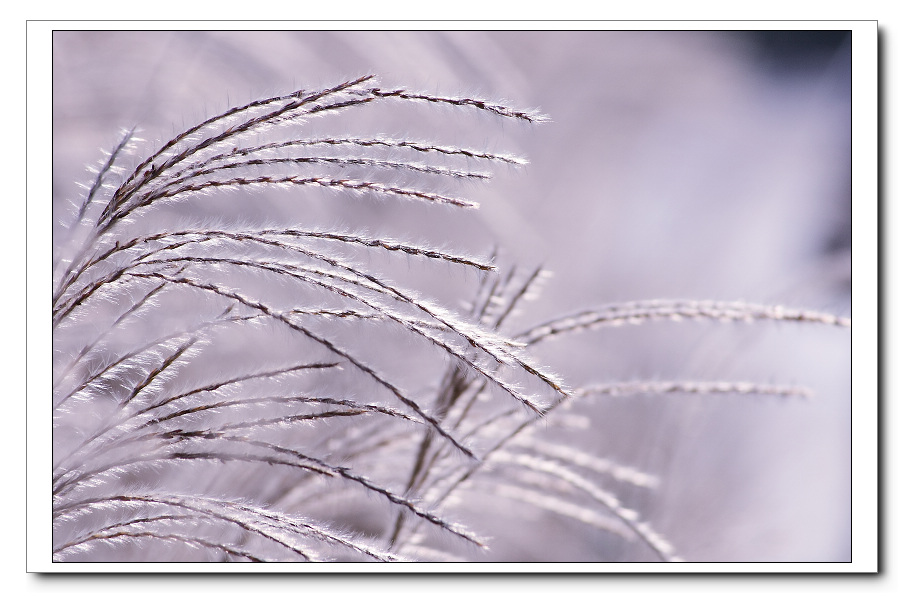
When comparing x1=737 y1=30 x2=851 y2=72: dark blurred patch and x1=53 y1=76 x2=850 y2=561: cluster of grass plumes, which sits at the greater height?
x1=737 y1=30 x2=851 y2=72: dark blurred patch

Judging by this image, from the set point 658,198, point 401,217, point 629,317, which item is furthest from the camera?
point 658,198

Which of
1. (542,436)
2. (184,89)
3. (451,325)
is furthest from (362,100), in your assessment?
(542,436)

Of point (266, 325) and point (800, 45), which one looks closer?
point (266, 325)

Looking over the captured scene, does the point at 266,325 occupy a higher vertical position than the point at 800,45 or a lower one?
lower

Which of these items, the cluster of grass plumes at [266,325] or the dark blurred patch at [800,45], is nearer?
the cluster of grass plumes at [266,325]

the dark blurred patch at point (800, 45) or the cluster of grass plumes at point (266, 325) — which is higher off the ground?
the dark blurred patch at point (800, 45)

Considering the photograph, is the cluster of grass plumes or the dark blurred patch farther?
the dark blurred patch
